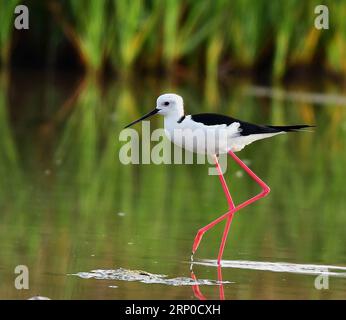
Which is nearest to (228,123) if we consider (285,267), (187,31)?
(285,267)

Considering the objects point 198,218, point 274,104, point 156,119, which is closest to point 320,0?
point 274,104

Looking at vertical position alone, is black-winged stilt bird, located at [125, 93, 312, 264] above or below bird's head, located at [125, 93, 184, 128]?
below

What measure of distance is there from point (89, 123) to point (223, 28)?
5543 millimetres

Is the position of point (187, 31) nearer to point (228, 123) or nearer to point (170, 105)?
point (170, 105)

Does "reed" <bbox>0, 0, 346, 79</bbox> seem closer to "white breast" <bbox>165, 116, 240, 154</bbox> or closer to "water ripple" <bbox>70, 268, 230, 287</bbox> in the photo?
"white breast" <bbox>165, 116, 240, 154</bbox>

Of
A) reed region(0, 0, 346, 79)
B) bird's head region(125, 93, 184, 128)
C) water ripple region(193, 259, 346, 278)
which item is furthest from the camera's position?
reed region(0, 0, 346, 79)

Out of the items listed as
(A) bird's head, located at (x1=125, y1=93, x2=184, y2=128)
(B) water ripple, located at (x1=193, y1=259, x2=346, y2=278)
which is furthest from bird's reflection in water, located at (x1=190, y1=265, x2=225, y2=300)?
(A) bird's head, located at (x1=125, y1=93, x2=184, y2=128)

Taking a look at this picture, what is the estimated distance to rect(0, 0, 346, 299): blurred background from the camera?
6.08m

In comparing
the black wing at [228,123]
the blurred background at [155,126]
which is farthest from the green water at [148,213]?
the black wing at [228,123]

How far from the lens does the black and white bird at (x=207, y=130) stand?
6.47 meters

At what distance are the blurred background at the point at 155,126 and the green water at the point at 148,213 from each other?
0.05 feet

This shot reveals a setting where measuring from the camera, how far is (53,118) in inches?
502

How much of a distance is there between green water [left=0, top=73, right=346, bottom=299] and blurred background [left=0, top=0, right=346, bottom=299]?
0.05 ft
